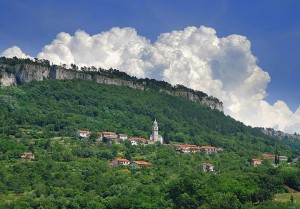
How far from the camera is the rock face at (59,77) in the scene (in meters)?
156

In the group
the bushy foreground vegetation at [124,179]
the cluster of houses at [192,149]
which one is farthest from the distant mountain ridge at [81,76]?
the cluster of houses at [192,149]

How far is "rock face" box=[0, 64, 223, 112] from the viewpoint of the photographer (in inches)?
6142

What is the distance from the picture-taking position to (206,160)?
370 feet

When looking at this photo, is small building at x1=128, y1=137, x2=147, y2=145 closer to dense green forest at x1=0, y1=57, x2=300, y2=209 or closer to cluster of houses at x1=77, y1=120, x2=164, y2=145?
cluster of houses at x1=77, y1=120, x2=164, y2=145

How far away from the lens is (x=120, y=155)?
110 m

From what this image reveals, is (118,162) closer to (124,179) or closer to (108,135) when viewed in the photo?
(124,179)

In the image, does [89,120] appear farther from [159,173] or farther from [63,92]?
[159,173]

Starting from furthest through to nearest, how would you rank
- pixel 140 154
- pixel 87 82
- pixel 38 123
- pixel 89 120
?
1. pixel 87 82
2. pixel 89 120
3. pixel 38 123
4. pixel 140 154

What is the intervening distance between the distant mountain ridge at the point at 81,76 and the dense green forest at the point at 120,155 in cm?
446

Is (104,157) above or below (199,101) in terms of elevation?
below

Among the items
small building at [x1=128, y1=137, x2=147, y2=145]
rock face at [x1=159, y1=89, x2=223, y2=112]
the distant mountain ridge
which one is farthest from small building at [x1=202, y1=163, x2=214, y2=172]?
rock face at [x1=159, y1=89, x2=223, y2=112]

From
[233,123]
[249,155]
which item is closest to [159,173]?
[249,155]

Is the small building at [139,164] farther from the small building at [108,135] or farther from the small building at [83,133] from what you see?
the small building at [108,135]

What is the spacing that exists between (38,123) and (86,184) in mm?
→ 47893
